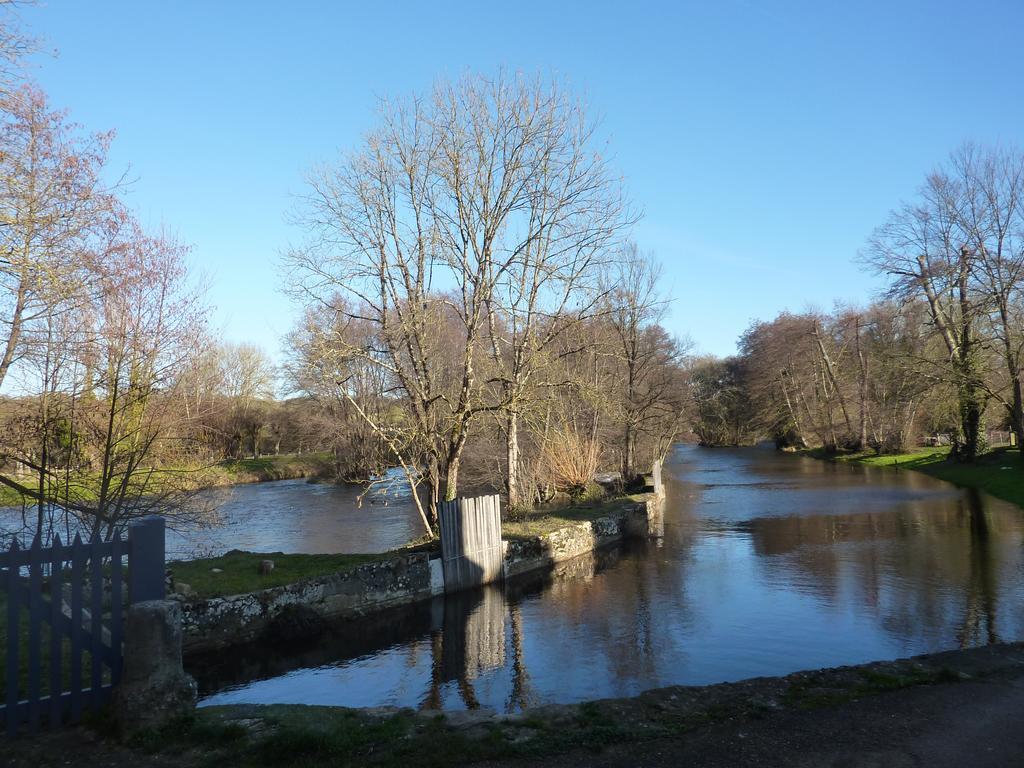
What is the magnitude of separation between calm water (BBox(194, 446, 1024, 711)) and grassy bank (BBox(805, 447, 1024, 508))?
23.3 feet

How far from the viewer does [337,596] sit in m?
12.1

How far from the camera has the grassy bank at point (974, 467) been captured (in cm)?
2695

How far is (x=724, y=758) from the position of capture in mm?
5266

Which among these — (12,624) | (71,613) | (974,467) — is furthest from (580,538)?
(974,467)

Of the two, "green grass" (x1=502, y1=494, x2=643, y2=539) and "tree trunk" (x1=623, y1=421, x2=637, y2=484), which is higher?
"tree trunk" (x1=623, y1=421, x2=637, y2=484)

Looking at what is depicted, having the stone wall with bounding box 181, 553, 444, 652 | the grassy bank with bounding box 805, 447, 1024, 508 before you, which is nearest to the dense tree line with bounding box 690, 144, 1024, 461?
the grassy bank with bounding box 805, 447, 1024, 508

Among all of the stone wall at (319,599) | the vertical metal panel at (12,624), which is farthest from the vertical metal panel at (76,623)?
the stone wall at (319,599)

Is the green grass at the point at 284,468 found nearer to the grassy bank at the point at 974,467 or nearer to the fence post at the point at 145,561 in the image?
the grassy bank at the point at 974,467

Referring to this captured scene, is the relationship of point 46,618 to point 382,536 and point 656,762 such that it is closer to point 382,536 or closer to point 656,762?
point 656,762

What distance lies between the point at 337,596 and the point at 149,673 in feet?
21.6

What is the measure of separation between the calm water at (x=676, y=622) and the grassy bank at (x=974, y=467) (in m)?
7.12

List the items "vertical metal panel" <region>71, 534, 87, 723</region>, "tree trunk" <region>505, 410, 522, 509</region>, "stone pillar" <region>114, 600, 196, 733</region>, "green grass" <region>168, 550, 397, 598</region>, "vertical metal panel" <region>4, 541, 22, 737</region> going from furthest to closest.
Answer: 1. "tree trunk" <region>505, 410, 522, 509</region>
2. "green grass" <region>168, 550, 397, 598</region>
3. "stone pillar" <region>114, 600, 196, 733</region>
4. "vertical metal panel" <region>71, 534, 87, 723</region>
5. "vertical metal panel" <region>4, 541, 22, 737</region>

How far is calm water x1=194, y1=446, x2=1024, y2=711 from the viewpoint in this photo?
29.8ft

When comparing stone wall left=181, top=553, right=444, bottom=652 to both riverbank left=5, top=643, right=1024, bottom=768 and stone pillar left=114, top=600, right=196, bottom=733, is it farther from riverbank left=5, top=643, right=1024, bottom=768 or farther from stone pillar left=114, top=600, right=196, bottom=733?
stone pillar left=114, top=600, right=196, bottom=733
